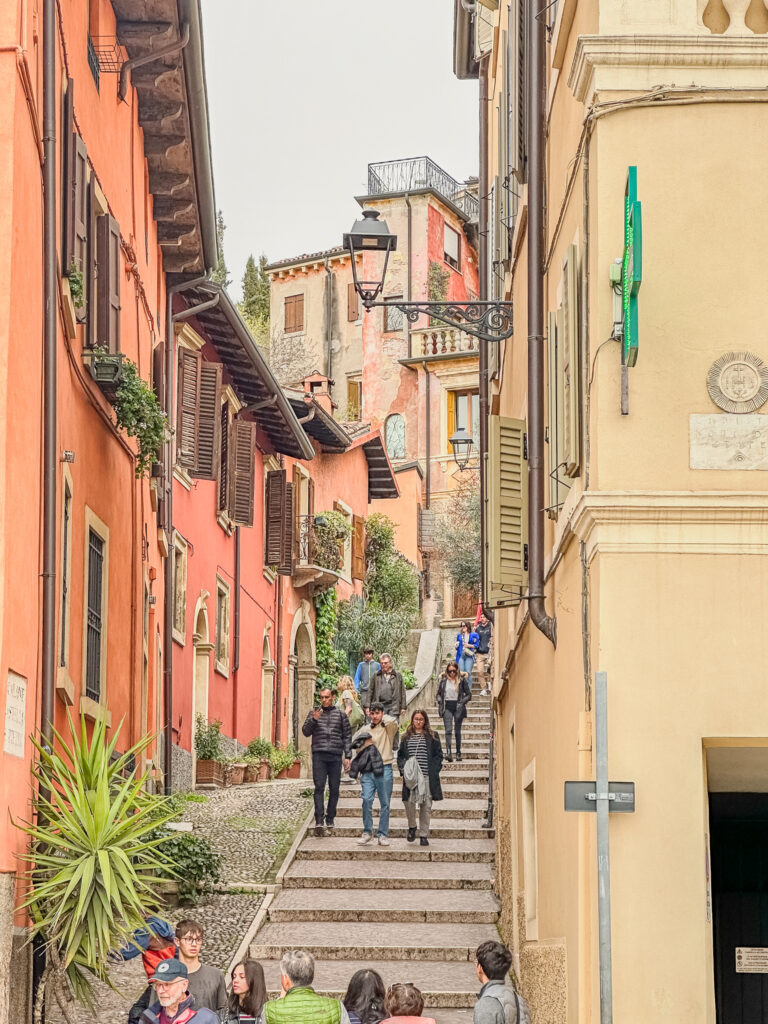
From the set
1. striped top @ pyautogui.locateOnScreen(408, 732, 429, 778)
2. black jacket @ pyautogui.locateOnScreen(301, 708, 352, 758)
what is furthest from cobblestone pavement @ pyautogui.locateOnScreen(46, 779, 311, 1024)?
striped top @ pyautogui.locateOnScreen(408, 732, 429, 778)

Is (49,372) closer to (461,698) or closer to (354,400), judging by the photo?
(461,698)

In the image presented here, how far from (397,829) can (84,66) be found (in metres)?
10.1

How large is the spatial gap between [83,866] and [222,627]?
18.1 metres

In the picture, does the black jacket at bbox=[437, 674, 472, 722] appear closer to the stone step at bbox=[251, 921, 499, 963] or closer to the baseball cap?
the stone step at bbox=[251, 921, 499, 963]

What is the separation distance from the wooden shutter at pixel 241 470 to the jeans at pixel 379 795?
9443 millimetres

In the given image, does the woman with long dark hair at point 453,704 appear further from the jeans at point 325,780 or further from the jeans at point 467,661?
the jeans at point 325,780

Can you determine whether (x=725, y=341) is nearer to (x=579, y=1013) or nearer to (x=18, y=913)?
(x=579, y=1013)

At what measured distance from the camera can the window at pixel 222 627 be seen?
28.3 meters

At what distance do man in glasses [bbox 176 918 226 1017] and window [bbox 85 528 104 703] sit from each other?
5.06m

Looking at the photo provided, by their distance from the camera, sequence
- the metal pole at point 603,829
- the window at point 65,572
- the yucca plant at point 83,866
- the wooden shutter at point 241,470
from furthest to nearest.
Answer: the wooden shutter at point 241,470
the window at point 65,572
the yucca plant at point 83,866
the metal pole at point 603,829

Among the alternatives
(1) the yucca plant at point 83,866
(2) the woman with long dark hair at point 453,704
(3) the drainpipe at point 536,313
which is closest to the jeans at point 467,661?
(2) the woman with long dark hair at point 453,704

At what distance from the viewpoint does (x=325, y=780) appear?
20188 millimetres

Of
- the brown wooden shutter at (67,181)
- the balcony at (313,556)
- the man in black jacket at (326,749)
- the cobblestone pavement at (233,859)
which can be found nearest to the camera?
the brown wooden shutter at (67,181)

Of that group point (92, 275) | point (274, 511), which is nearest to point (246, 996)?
point (92, 275)
